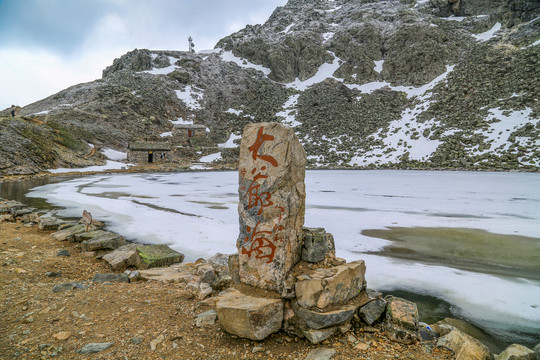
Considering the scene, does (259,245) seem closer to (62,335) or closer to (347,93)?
(62,335)

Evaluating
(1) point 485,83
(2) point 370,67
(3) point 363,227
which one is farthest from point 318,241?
(2) point 370,67

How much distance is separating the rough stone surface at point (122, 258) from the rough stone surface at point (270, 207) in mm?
3379

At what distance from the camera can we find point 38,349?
3.02m

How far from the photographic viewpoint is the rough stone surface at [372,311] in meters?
3.43

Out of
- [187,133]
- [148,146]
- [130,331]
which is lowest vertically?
[130,331]

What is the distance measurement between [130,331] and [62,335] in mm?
790

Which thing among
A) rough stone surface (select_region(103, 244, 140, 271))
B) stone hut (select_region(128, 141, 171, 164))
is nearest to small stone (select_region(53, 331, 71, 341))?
rough stone surface (select_region(103, 244, 140, 271))

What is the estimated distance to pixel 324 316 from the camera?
323 centimetres

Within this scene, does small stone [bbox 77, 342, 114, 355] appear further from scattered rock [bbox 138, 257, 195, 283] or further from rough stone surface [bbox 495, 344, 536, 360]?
rough stone surface [bbox 495, 344, 536, 360]

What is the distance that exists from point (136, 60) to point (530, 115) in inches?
2950

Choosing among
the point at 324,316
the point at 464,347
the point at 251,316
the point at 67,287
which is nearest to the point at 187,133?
the point at 67,287

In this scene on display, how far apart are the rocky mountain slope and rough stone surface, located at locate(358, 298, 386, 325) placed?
33.8 meters

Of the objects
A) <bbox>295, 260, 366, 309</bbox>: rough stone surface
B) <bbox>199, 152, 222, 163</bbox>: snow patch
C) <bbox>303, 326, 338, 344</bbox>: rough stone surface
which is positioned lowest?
<bbox>303, 326, 338, 344</bbox>: rough stone surface

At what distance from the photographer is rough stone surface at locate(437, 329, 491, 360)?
9.36ft
